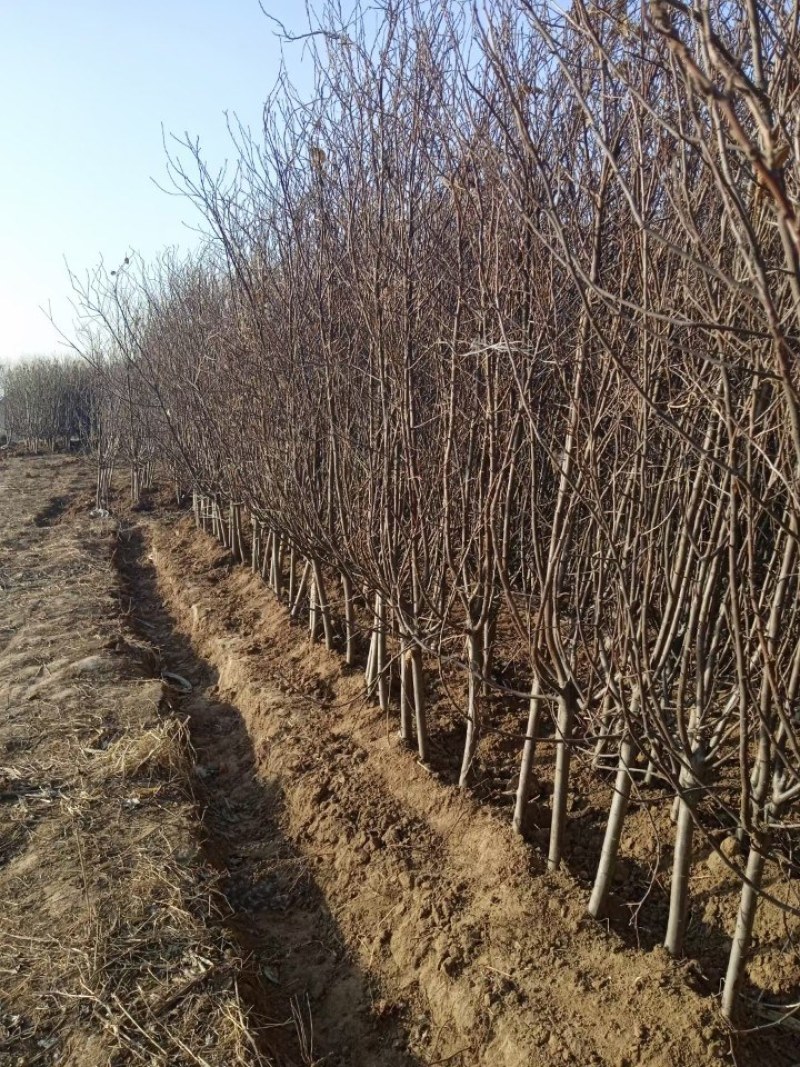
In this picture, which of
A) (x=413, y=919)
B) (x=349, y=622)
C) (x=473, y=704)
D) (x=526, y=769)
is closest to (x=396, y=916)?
(x=413, y=919)

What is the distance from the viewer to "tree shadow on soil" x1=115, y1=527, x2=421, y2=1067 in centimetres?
306

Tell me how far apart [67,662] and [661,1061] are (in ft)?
16.6

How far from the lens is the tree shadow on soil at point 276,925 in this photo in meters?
3.06

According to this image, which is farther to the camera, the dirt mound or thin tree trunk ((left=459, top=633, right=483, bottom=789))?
thin tree trunk ((left=459, top=633, right=483, bottom=789))

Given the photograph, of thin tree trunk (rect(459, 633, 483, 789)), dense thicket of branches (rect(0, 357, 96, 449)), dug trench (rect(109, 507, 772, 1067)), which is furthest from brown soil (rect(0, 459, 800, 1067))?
dense thicket of branches (rect(0, 357, 96, 449))

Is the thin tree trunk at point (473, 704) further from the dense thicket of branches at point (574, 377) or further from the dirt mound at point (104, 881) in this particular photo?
the dirt mound at point (104, 881)

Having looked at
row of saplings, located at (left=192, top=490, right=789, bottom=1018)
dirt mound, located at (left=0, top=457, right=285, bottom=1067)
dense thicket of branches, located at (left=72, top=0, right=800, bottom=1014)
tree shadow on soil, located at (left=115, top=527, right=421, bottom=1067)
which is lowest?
tree shadow on soil, located at (left=115, top=527, right=421, bottom=1067)

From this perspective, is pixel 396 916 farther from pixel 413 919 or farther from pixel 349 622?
pixel 349 622

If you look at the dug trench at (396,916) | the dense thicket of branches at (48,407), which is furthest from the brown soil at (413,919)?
the dense thicket of branches at (48,407)

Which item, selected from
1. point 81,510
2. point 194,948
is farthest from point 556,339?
point 81,510

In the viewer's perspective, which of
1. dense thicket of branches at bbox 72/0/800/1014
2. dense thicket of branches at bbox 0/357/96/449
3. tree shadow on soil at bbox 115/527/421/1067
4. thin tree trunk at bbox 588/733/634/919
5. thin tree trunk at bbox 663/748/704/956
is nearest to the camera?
dense thicket of branches at bbox 72/0/800/1014

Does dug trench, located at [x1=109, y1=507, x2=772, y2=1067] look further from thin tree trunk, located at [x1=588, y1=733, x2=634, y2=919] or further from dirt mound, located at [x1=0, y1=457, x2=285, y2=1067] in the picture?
dirt mound, located at [x1=0, y1=457, x2=285, y2=1067]

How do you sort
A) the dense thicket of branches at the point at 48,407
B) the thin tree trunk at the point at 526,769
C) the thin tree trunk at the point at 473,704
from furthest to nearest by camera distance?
the dense thicket of branches at the point at 48,407 → the thin tree trunk at the point at 473,704 → the thin tree trunk at the point at 526,769

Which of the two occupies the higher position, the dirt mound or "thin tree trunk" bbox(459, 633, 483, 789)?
"thin tree trunk" bbox(459, 633, 483, 789)
